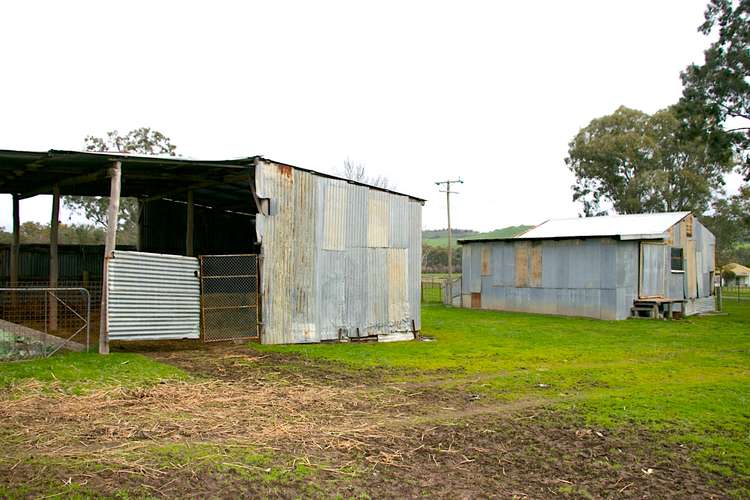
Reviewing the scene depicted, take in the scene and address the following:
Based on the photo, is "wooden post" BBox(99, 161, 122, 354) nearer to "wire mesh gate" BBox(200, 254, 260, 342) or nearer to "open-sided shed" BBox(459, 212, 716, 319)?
"wire mesh gate" BBox(200, 254, 260, 342)

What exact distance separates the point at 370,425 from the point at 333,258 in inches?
350

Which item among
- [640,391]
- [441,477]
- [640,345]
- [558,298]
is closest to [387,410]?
[441,477]

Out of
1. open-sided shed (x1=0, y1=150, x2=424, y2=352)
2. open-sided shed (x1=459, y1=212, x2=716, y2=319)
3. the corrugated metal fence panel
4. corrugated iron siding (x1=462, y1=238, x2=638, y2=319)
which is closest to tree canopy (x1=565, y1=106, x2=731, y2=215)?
open-sided shed (x1=459, y1=212, x2=716, y2=319)

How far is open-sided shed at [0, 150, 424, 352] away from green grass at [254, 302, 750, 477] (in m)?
1.12

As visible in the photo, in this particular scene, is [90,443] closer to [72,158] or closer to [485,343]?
[72,158]

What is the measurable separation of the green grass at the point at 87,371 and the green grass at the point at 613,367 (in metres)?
3.40

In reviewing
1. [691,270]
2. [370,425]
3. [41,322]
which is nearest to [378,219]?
[41,322]

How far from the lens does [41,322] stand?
642 inches

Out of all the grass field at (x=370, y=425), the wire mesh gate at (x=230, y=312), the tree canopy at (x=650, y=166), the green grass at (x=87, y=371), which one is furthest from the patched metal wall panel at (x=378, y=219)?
the tree canopy at (x=650, y=166)

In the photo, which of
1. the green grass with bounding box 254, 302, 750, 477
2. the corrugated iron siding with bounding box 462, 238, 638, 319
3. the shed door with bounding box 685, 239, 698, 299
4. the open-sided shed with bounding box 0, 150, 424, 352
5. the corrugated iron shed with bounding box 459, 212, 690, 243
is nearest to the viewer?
the green grass with bounding box 254, 302, 750, 477

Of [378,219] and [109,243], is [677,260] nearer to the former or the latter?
[378,219]

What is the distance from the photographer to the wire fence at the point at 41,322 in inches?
444

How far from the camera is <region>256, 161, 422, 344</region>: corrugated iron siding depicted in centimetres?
1472

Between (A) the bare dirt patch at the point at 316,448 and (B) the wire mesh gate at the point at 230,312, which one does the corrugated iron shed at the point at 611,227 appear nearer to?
(B) the wire mesh gate at the point at 230,312
